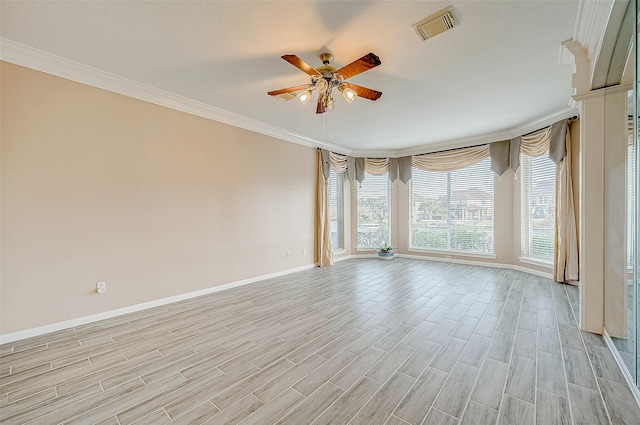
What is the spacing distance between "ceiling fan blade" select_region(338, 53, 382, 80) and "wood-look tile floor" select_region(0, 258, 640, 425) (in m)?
2.54

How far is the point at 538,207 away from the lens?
5043mm

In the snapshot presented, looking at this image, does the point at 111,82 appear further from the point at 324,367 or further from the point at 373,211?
the point at 373,211

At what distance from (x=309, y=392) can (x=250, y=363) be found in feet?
2.07

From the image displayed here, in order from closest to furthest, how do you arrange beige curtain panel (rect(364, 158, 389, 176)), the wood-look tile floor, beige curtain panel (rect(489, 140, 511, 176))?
the wood-look tile floor, beige curtain panel (rect(489, 140, 511, 176)), beige curtain panel (rect(364, 158, 389, 176))

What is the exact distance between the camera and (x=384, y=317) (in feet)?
10.2

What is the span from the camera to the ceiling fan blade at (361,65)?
2236 mm

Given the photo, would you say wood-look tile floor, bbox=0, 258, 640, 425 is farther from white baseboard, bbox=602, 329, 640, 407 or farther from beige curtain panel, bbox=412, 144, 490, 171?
beige curtain panel, bbox=412, 144, 490, 171

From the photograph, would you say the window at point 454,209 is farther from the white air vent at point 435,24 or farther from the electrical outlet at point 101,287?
the electrical outlet at point 101,287

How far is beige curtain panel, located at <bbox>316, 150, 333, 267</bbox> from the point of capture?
5.96 meters

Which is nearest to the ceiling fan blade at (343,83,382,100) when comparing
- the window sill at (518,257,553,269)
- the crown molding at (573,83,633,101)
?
the crown molding at (573,83,633,101)

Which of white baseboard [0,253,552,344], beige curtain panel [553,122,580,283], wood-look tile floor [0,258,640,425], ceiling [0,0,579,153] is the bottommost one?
wood-look tile floor [0,258,640,425]

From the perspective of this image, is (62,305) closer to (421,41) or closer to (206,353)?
(206,353)

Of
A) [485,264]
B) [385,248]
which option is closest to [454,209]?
[485,264]

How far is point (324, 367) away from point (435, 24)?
296 cm
